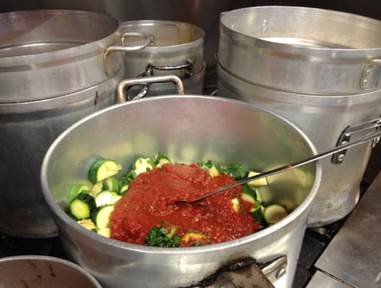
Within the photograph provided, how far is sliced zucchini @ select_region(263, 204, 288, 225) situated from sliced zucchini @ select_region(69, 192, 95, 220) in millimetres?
395

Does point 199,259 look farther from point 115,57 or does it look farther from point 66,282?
point 115,57

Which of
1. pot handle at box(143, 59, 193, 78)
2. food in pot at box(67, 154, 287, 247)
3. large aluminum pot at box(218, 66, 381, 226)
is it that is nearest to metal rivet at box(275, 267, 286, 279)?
food in pot at box(67, 154, 287, 247)

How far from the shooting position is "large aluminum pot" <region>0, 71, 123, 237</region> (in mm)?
939

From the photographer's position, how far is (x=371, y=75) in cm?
88

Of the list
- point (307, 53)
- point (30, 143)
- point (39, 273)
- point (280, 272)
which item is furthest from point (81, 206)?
point (307, 53)

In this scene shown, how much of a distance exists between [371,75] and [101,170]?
0.69m

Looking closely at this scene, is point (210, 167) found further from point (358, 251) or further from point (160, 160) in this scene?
point (358, 251)

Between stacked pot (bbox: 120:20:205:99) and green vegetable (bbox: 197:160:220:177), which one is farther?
stacked pot (bbox: 120:20:205:99)

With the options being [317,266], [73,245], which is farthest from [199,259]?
[317,266]

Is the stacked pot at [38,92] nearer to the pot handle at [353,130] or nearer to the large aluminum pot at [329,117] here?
the large aluminum pot at [329,117]

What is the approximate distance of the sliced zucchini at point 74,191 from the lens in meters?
0.79

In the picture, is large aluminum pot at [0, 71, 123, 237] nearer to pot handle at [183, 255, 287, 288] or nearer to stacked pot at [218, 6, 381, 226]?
stacked pot at [218, 6, 381, 226]

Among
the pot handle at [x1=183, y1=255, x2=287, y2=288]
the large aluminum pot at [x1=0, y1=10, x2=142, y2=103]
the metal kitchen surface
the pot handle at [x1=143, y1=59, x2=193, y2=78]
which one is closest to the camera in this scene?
the pot handle at [x1=183, y1=255, x2=287, y2=288]

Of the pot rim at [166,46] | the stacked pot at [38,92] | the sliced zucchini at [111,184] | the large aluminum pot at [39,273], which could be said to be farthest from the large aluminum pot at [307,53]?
the large aluminum pot at [39,273]
